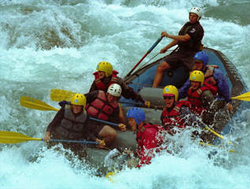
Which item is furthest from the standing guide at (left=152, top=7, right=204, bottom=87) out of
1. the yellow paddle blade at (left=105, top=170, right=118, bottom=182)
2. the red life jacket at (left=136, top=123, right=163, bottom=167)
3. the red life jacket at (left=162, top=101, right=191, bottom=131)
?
the yellow paddle blade at (left=105, top=170, right=118, bottom=182)

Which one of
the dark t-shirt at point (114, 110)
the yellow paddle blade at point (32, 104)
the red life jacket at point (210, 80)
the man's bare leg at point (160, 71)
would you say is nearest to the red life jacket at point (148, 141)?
the dark t-shirt at point (114, 110)

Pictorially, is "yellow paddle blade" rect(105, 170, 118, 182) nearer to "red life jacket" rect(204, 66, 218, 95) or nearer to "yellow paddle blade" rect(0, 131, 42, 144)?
"yellow paddle blade" rect(0, 131, 42, 144)

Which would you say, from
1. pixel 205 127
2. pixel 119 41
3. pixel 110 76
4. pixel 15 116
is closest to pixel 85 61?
pixel 119 41

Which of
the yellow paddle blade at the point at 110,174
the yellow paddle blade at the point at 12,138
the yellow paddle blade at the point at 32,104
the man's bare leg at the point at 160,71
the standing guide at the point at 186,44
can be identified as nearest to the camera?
the yellow paddle blade at the point at 110,174

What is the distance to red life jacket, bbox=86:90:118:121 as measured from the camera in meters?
4.63

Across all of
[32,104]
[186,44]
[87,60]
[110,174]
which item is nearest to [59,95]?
[32,104]

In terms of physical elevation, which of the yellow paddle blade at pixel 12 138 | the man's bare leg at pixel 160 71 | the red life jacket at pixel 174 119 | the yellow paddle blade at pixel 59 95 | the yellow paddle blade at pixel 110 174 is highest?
the man's bare leg at pixel 160 71

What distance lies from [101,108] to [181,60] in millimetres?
2129

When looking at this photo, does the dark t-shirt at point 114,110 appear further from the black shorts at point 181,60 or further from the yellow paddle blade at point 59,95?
the black shorts at point 181,60

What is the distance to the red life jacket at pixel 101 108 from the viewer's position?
4.63m

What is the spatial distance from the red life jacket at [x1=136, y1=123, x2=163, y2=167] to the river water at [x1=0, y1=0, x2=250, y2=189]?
10cm

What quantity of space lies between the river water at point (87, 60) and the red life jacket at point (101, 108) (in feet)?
2.68

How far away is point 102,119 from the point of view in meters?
4.66

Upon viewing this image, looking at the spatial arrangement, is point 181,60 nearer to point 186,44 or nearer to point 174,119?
point 186,44
